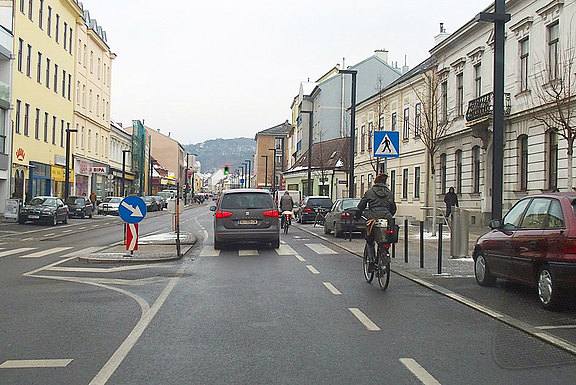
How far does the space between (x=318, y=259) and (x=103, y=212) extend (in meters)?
38.5

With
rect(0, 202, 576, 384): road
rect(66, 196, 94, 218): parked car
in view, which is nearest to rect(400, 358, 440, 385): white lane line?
rect(0, 202, 576, 384): road

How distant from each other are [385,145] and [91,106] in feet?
163

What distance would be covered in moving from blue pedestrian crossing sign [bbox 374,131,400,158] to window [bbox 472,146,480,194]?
1531 cm

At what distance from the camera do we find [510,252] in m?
9.27

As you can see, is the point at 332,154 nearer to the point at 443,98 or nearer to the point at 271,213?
the point at 443,98

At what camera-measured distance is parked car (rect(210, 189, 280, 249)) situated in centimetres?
1697

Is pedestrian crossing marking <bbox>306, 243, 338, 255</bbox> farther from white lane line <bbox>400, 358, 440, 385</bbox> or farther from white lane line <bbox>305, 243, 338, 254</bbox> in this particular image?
white lane line <bbox>400, 358, 440, 385</bbox>

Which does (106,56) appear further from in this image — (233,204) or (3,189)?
(233,204)

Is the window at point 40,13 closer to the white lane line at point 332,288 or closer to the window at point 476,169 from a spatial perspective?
the window at point 476,169

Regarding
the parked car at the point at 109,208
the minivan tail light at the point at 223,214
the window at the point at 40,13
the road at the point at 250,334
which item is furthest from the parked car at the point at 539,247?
the parked car at the point at 109,208

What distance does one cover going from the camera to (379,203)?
10312mm

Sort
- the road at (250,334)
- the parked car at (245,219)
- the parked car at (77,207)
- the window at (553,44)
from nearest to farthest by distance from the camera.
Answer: the road at (250,334) < the parked car at (245,219) < the window at (553,44) < the parked car at (77,207)

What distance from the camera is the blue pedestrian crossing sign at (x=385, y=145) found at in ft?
52.0

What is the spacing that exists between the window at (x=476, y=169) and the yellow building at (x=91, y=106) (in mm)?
34069
